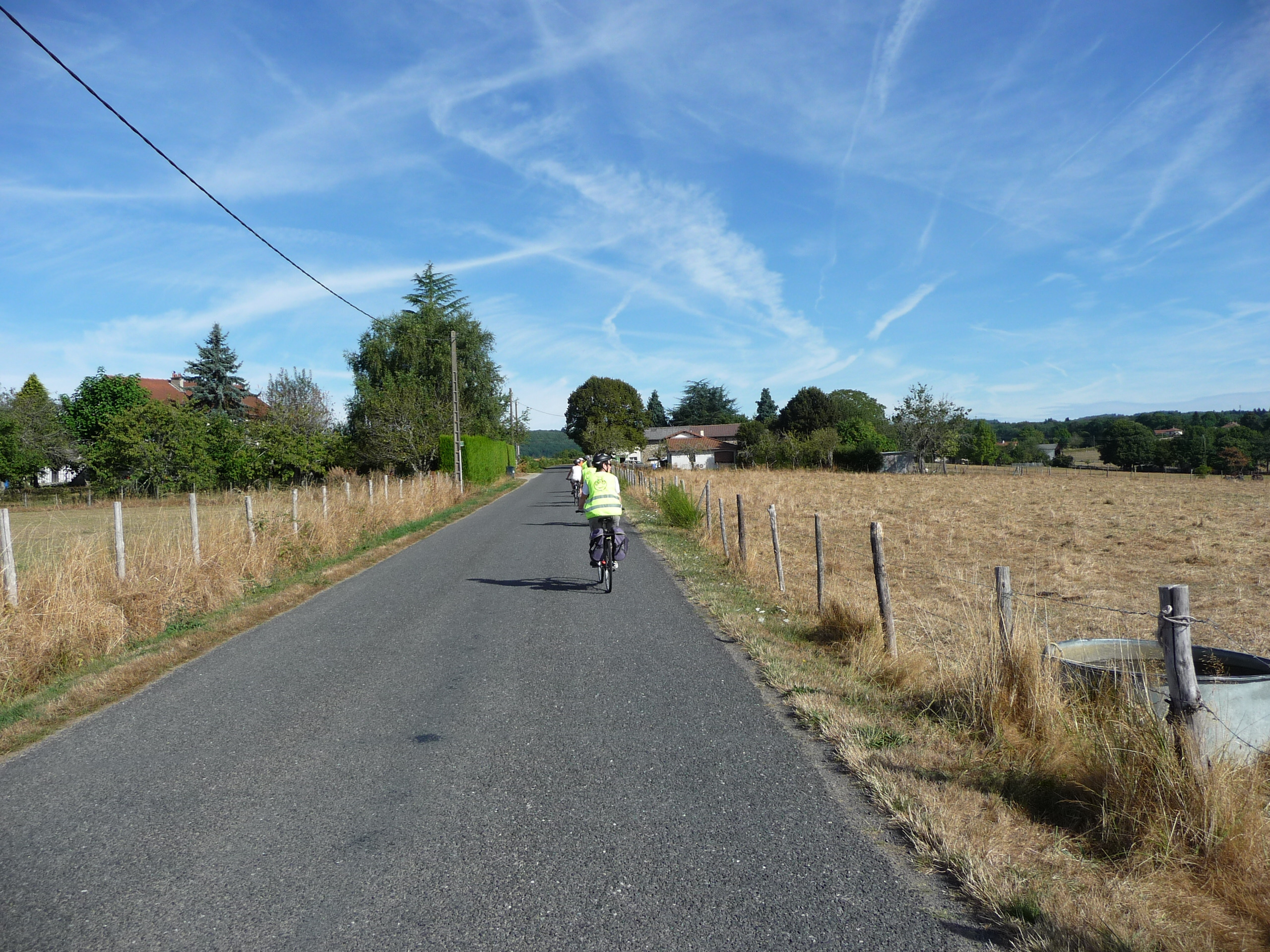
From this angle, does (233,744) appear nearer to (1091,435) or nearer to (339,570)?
(339,570)

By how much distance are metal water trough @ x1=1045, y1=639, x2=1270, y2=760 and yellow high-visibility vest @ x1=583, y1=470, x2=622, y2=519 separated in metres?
6.84

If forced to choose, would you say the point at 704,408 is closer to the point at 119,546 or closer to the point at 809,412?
the point at 809,412

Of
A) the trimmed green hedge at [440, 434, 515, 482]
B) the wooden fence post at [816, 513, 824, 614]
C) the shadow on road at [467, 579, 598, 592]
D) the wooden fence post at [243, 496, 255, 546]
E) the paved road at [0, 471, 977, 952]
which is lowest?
the shadow on road at [467, 579, 598, 592]

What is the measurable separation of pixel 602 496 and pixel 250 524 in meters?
6.27

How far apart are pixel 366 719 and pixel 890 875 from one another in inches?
150

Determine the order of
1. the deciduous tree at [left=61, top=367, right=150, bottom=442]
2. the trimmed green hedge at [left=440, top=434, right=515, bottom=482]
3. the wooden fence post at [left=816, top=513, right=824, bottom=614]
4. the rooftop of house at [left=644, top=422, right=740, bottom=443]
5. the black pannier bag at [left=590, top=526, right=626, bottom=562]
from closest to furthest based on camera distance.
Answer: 1. the wooden fence post at [left=816, top=513, right=824, bottom=614]
2. the black pannier bag at [left=590, top=526, right=626, bottom=562]
3. the trimmed green hedge at [left=440, top=434, right=515, bottom=482]
4. the deciduous tree at [left=61, top=367, right=150, bottom=442]
5. the rooftop of house at [left=644, top=422, right=740, bottom=443]

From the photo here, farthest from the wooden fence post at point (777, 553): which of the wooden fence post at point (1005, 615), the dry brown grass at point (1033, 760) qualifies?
the wooden fence post at point (1005, 615)

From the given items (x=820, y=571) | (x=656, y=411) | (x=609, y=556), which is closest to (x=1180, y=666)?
(x=820, y=571)

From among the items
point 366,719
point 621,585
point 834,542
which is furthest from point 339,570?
point 834,542

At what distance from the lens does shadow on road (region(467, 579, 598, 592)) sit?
11461mm

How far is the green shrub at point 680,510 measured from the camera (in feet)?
64.8

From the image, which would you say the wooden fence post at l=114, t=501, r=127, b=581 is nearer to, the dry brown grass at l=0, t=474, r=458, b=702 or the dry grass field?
the dry brown grass at l=0, t=474, r=458, b=702

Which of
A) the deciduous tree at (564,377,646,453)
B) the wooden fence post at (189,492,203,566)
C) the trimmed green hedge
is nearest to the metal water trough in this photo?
the wooden fence post at (189,492,203,566)

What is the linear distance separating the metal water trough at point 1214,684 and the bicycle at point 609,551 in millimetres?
6450
